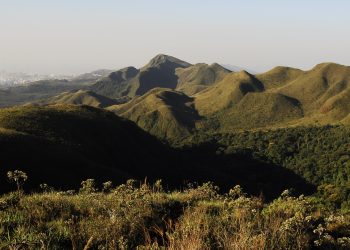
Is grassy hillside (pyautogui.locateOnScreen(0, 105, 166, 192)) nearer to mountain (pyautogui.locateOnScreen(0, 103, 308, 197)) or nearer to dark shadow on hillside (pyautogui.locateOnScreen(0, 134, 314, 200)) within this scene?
mountain (pyautogui.locateOnScreen(0, 103, 308, 197))

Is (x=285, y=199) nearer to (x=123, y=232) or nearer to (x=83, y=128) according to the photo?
(x=123, y=232)

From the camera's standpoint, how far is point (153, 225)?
11.3m

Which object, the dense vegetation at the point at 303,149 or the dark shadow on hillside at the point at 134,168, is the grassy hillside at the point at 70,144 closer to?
the dark shadow on hillside at the point at 134,168

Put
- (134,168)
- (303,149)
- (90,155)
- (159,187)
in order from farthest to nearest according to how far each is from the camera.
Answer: (303,149) < (134,168) < (90,155) < (159,187)

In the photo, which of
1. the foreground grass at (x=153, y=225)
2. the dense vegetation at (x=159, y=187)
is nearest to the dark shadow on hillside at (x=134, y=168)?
the dense vegetation at (x=159, y=187)

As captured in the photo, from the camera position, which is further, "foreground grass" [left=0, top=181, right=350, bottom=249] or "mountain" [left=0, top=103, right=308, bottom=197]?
"mountain" [left=0, top=103, right=308, bottom=197]

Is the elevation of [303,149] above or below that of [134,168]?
below

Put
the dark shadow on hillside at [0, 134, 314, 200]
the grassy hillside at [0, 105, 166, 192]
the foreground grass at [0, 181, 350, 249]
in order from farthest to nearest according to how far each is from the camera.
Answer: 1. the grassy hillside at [0, 105, 166, 192]
2. the dark shadow on hillside at [0, 134, 314, 200]
3. the foreground grass at [0, 181, 350, 249]

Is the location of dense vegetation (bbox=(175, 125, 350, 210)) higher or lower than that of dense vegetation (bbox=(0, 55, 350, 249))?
lower

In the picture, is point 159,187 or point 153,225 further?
point 159,187

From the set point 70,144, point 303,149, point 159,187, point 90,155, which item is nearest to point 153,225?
point 159,187

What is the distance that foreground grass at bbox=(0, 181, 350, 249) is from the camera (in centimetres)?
890

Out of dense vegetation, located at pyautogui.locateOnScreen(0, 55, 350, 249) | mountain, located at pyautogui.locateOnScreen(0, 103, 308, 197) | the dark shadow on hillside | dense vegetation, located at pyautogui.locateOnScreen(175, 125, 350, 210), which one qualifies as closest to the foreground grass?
dense vegetation, located at pyautogui.locateOnScreen(0, 55, 350, 249)

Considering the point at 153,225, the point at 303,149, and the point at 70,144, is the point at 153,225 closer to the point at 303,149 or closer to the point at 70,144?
the point at 70,144
